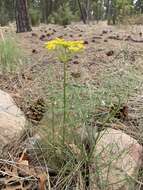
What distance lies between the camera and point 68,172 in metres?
2.00

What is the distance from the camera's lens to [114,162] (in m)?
2.00

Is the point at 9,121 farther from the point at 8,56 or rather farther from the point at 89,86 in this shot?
the point at 8,56

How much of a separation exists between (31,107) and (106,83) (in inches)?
18.6

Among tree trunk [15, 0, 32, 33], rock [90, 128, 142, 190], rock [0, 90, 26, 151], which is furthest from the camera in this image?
tree trunk [15, 0, 32, 33]

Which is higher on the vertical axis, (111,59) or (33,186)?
(111,59)

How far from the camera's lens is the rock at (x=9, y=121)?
2.22m

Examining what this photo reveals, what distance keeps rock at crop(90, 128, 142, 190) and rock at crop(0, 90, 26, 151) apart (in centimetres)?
43

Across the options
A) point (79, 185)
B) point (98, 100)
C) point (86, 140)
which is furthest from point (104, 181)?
point (98, 100)

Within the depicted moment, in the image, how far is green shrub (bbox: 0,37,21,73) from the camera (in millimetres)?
3469

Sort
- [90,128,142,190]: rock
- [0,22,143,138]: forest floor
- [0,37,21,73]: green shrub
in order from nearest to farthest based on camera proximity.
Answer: [90,128,142,190]: rock, [0,22,143,138]: forest floor, [0,37,21,73]: green shrub

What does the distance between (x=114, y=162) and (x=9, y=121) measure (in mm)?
613

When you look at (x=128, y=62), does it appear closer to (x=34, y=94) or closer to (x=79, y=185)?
(x=34, y=94)

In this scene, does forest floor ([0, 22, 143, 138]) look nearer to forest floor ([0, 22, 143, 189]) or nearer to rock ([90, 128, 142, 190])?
forest floor ([0, 22, 143, 189])

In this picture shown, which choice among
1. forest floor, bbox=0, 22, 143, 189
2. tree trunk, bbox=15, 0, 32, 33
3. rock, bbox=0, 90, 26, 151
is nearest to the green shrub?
forest floor, bbox=0, 22, 143, 189
